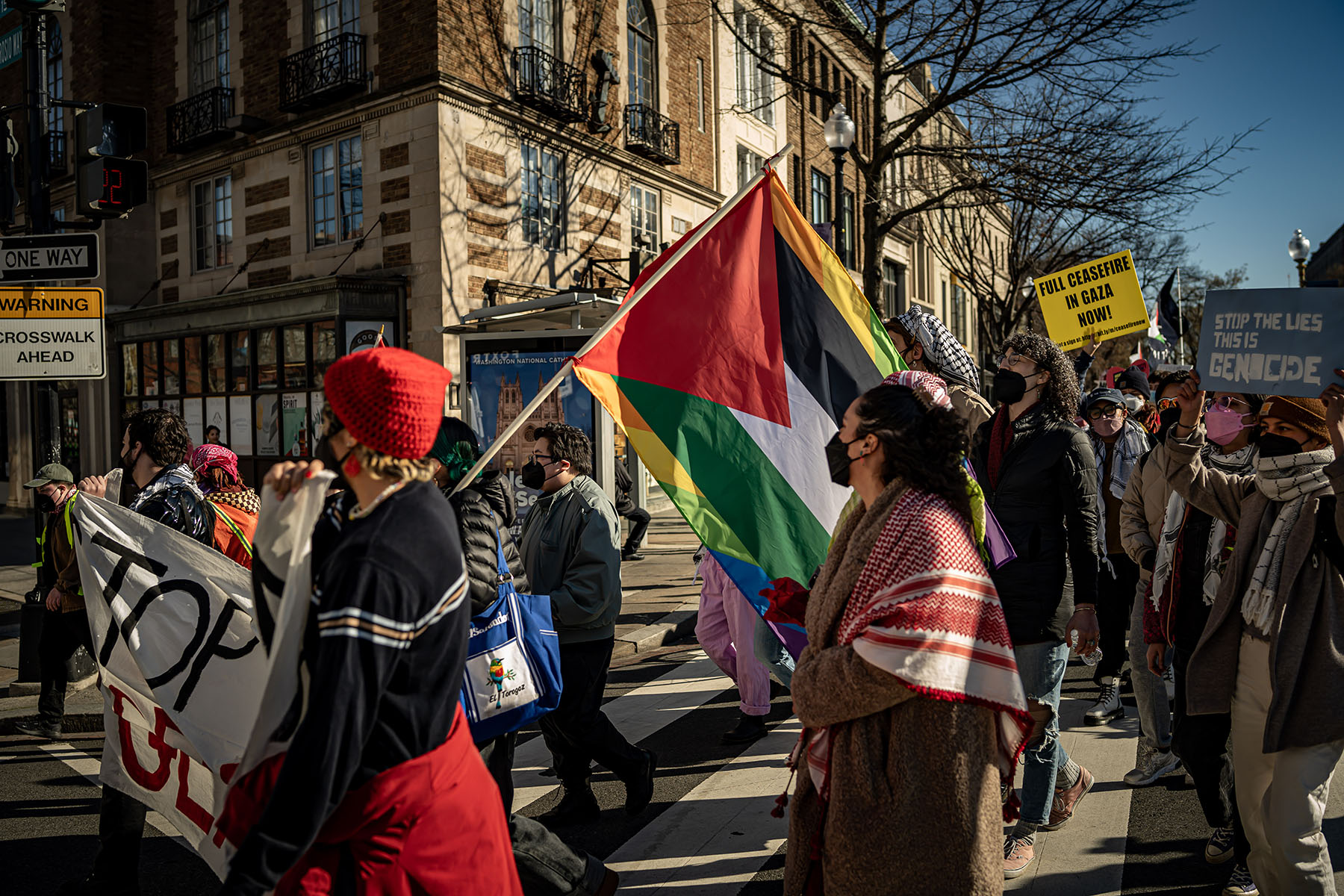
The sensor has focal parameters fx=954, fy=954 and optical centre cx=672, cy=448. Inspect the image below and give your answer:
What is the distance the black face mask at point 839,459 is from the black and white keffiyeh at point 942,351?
2.15m

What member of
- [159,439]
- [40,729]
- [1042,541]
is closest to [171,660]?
[159,439]

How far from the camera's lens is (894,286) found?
3766 cm

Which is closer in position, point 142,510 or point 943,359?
point 142,510

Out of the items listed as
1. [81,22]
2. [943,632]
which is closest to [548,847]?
[943,632]

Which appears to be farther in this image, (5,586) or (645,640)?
(5,586)

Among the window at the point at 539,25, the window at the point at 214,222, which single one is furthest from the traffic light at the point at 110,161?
the window at the point at 214,222

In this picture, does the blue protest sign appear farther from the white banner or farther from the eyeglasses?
the white banner

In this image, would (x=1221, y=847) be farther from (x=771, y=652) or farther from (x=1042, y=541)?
(x=771, y=652)

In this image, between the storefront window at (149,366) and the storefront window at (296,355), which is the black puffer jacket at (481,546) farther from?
the storefront window at (149,366)

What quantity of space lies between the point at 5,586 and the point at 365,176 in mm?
8476

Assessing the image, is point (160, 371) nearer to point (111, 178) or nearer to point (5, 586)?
point (5, 586)

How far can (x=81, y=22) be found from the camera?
20875mm

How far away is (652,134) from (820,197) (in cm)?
1063

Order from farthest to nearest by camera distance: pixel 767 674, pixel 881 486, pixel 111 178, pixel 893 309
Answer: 1. pixel 893 309
2. pixel 111 178
3. pixel 767 674
4. pixel 881 486
